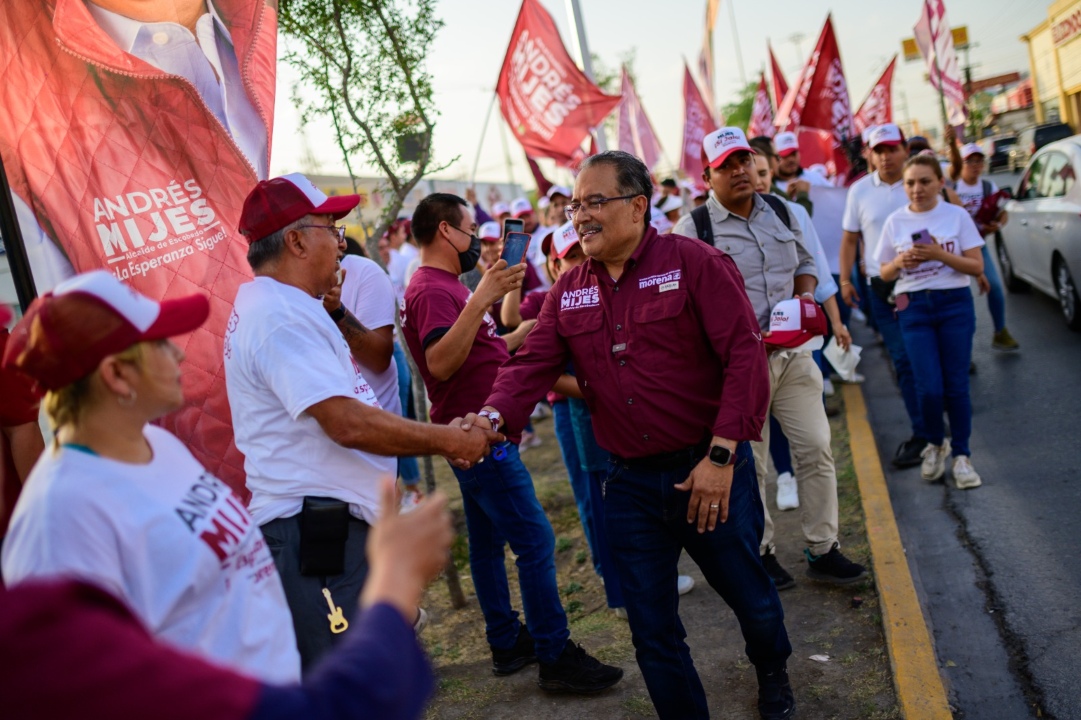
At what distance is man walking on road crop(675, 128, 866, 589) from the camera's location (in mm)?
4762

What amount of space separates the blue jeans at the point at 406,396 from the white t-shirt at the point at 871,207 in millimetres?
3667

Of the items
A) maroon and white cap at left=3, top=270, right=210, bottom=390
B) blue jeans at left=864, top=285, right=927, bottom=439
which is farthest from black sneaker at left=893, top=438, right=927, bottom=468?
maroon and white cap at left=3, top=270, right=210, bottom=390

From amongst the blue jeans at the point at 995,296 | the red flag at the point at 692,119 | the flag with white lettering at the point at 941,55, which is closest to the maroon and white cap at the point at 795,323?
the blue jeans at the point at 995,296

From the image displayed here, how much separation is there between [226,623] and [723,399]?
1.90m

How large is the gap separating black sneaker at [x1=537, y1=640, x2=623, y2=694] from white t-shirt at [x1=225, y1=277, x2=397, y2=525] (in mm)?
1683

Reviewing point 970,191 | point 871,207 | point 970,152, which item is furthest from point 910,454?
point 970,152

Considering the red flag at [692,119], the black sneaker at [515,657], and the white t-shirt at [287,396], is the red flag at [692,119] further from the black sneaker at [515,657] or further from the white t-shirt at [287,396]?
the white t-shirt at [287,396]

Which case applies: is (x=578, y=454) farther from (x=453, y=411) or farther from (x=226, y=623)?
(x=226, y=623)

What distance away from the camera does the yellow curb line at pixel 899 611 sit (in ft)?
11.8

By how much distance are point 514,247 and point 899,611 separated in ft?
8.05

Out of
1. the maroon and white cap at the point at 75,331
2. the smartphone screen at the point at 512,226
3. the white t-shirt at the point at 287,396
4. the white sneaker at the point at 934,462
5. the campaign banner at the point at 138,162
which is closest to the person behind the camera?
the maroon and white cap at the point at 75,331

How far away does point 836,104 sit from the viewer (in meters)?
12.1

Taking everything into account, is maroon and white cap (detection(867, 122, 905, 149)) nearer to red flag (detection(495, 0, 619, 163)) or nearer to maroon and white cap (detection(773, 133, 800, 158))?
maroon and white cap (detection(773, 133, 800, 158))

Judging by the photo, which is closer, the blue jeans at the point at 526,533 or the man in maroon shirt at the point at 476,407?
the man in maroon shirt at the point at 476,407
